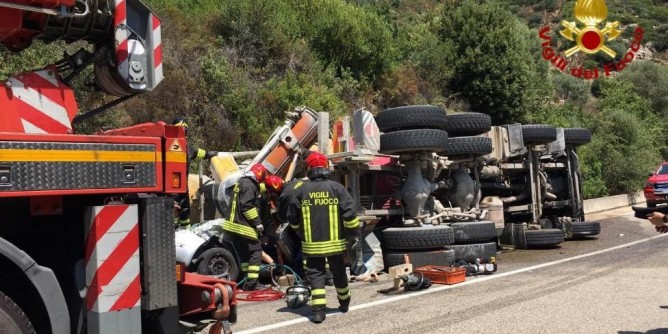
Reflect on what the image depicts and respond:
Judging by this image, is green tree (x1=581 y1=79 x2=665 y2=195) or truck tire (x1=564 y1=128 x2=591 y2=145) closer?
truck tire (x1=564 y1=128 x2=591 y2=145)

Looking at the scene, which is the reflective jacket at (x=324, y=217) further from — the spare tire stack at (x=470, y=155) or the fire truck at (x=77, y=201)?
the spare tire stack at (x=470, y=155)

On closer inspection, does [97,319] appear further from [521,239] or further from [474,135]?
[521,239]

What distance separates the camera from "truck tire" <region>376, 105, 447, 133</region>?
8820 millimetres

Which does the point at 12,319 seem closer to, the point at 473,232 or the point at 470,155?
the point at 473,232

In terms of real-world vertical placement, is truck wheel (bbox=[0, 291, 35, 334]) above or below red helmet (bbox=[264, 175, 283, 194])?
below

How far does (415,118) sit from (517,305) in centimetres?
334

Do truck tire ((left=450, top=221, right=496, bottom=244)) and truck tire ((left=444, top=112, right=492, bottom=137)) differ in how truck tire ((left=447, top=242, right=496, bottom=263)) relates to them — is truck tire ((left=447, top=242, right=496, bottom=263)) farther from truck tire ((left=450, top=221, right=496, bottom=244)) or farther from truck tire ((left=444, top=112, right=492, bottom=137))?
truck tire ((left=444, top=112, right=492, bottom=137))

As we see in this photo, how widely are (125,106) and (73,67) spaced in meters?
9.94

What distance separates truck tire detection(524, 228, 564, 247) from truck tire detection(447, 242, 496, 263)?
2.37m

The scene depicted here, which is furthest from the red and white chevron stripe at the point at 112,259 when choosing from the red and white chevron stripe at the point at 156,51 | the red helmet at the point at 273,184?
the red helmet at the point at 273,184

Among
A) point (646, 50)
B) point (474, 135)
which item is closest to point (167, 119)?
point (474, 135)

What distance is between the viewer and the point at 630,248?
11.1 metres

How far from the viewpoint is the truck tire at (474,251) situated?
29.3ft

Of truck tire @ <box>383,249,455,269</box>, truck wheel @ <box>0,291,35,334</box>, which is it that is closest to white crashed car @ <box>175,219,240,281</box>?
truck tire @ <box>383,249,455,269</box>
